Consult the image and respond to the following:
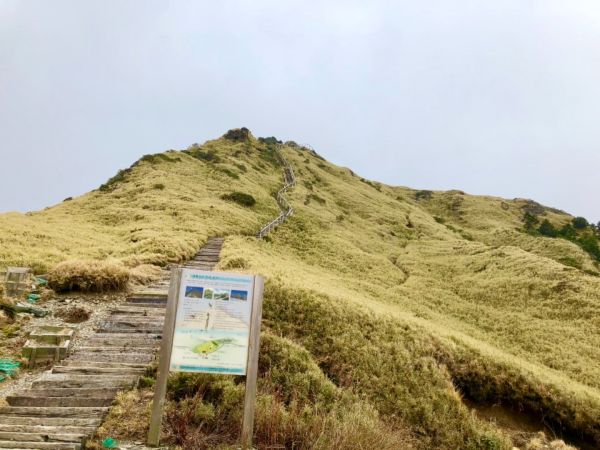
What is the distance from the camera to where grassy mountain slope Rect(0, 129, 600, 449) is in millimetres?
10906

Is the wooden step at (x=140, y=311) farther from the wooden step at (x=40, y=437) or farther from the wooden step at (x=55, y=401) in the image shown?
the wooden step at (x=40, y=437)

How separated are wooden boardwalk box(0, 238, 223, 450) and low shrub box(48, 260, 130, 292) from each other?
2.83 meters

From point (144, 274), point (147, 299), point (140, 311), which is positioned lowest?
point (140, 311)

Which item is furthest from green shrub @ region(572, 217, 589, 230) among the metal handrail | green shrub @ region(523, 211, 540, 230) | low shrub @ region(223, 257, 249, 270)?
low shrub @ region(223, 257, 249, 270)

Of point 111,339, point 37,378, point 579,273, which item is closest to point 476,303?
point 579,273

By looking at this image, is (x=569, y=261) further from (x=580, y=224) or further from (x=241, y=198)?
(x=580, y=224)

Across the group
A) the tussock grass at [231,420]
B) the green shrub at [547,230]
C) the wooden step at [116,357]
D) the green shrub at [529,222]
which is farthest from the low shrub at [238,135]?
the tussock grass at [231,420]

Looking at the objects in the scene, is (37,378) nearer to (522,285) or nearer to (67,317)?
(67,317)

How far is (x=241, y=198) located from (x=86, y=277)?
1476 inches

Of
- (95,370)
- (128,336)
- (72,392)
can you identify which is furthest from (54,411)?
(128,336)

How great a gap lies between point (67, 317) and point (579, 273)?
36.1m

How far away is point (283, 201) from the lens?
5847 centimetres

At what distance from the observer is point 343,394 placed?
1044 cm

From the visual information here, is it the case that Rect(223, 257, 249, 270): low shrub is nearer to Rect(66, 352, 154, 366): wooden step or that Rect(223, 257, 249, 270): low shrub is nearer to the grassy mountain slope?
the grassy mountain slope
